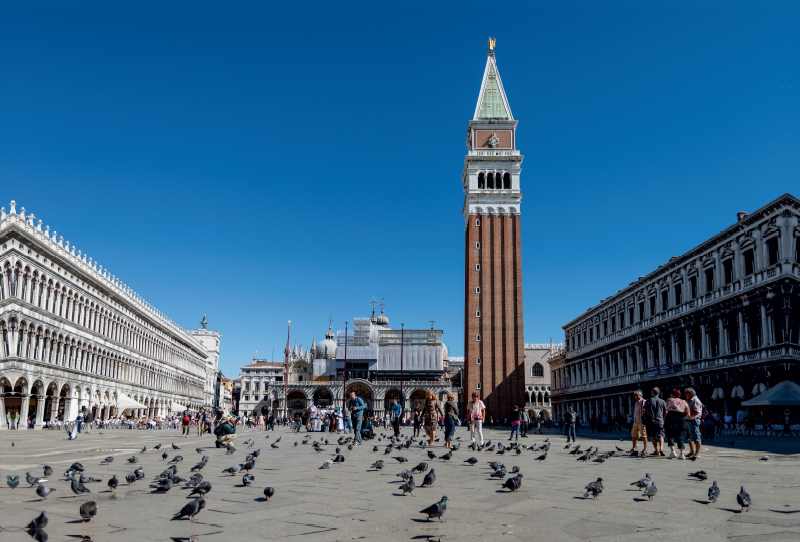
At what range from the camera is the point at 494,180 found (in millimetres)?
66625

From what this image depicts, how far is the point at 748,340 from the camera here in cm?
3400

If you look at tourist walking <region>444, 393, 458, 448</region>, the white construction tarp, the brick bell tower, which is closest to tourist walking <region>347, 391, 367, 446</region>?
tourist walking <region>444, 393, 458, 448</region>

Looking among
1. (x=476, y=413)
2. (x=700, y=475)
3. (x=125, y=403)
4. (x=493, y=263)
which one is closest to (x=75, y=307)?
(x=125, y=403)

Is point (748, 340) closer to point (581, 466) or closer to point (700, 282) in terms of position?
point (700, 282)

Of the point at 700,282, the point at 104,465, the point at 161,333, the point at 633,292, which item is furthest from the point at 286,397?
the point at 104,465

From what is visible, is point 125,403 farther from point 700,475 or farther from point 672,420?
point 700,475

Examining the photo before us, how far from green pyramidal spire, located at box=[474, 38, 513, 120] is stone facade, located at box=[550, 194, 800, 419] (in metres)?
23.8

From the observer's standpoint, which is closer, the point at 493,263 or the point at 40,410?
the point at 40,410

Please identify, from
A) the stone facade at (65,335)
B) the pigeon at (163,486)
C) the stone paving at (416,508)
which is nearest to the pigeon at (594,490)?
the stone paving at (416,508)

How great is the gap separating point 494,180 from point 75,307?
3908cm

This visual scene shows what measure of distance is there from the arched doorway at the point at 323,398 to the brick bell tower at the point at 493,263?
2122cm

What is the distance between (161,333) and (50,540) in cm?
7462

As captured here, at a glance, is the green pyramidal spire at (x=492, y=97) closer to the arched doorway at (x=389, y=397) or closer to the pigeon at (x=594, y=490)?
the arched doorway at (x=389, y=397)

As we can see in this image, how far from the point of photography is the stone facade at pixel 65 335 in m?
38.8
